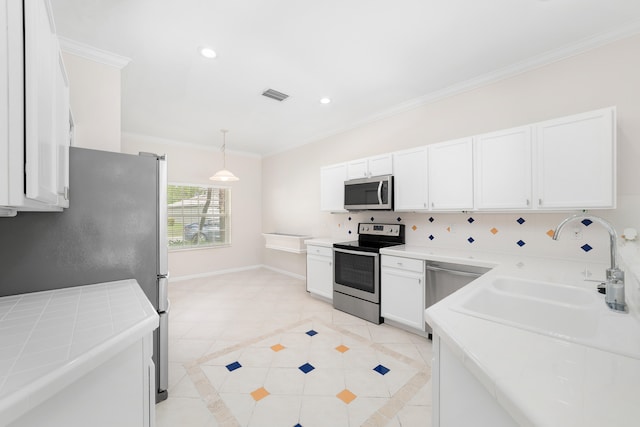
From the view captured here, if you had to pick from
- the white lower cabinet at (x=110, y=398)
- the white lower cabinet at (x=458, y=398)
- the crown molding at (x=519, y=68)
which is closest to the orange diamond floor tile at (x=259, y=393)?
the white lower cabinet at (x=110, y=398)

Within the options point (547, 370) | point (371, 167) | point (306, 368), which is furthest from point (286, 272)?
point (547, 370)

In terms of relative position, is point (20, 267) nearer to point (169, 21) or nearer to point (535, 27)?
point (169, 21)

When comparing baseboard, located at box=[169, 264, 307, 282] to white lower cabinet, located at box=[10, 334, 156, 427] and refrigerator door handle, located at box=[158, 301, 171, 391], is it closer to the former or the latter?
refrigerator door handle, located at box=[158, 301, 171, 391]

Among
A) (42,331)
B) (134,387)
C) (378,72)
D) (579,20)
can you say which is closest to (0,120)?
(42,331)

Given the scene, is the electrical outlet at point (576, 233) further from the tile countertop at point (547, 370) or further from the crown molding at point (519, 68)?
the crown molding at point (519, 68)

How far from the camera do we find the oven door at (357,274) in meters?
2.98

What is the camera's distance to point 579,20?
6.28 ft

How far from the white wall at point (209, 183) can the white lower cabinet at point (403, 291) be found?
→ 3679 mm

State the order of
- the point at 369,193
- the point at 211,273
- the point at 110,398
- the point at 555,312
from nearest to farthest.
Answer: the point at 110,398 → the point at 555,312 → the point at 369,193 → the point at 211,273

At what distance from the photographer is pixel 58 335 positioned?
950 millimetres

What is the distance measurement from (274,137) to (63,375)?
443cm

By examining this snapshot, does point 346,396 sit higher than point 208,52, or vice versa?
point 208,52

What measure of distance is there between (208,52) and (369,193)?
7.18 ft

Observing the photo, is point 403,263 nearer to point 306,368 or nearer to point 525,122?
point 306,368
